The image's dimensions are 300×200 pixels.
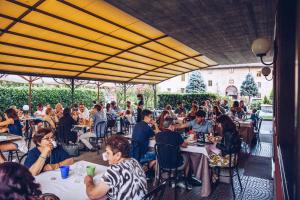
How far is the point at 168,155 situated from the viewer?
3738mm

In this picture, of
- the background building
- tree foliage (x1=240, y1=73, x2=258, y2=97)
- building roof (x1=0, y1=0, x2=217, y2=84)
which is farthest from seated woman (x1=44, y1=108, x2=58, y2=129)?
the background building

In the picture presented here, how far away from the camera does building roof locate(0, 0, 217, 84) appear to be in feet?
17.0

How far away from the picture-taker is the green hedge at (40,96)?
11.5 meters

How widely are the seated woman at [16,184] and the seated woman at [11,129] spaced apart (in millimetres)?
3991

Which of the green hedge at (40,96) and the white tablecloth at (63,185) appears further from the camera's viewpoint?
the green hedge at (40,96)

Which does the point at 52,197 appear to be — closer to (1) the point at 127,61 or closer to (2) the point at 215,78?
(1) the point at 127,61

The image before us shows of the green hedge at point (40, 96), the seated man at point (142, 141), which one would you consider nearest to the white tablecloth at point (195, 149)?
the seated man at point (142, 141)

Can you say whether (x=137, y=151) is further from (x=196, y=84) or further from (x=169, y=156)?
(x=196, y=84)

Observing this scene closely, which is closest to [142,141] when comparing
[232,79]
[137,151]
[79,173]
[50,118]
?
[137,151]

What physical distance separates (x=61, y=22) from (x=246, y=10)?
4639 millimetres

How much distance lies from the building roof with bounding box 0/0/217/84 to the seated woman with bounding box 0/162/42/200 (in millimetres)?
4414

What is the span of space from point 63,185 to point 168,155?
76.5 inches

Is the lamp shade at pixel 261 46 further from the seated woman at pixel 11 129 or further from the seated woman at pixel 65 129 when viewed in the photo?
the seated woman at pixel 11 129

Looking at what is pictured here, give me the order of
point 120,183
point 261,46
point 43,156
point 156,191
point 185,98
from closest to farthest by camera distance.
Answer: point 156,191, point 120,183, point 43,156, point 261,46, point 185,98
